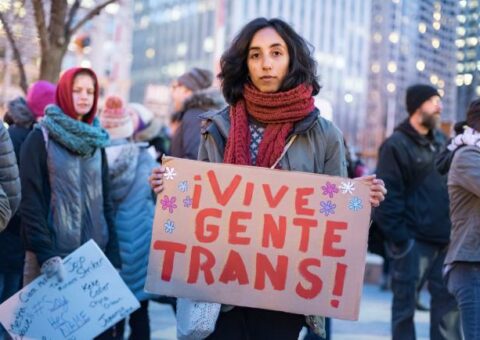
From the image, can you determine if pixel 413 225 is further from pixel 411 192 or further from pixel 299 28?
pixel 299 28

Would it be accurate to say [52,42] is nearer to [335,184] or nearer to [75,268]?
[75,268]

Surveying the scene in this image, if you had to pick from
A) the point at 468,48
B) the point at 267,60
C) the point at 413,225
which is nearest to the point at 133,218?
the point at 413,225

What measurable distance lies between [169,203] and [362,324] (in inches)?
194

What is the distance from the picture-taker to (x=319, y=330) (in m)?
2.84

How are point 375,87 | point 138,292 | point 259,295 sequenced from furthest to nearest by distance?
point 375,87
point 138,292
point 259,295

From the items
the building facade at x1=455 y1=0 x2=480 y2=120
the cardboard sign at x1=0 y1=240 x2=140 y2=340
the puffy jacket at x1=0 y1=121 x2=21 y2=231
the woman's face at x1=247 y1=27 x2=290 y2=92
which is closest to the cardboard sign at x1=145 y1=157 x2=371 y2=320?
the woman's face at x1=247 y1=27 x2=290 y2=92

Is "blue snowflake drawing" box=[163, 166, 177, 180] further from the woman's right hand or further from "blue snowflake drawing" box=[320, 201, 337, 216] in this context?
"blue snowflake drawing" box=[320, 201, 337, 216]

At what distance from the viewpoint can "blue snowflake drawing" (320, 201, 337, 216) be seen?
2.77 meters

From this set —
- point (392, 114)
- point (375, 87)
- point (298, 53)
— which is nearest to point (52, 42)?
point (298, 53)

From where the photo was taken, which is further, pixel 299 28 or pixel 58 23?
pixel 299 28

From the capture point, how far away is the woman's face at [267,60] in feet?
9.73

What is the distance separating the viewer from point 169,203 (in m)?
2.83

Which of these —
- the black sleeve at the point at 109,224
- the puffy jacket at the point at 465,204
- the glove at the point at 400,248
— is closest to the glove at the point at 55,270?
the black sleeve at the point at 109,224

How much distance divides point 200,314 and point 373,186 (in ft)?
2.71
